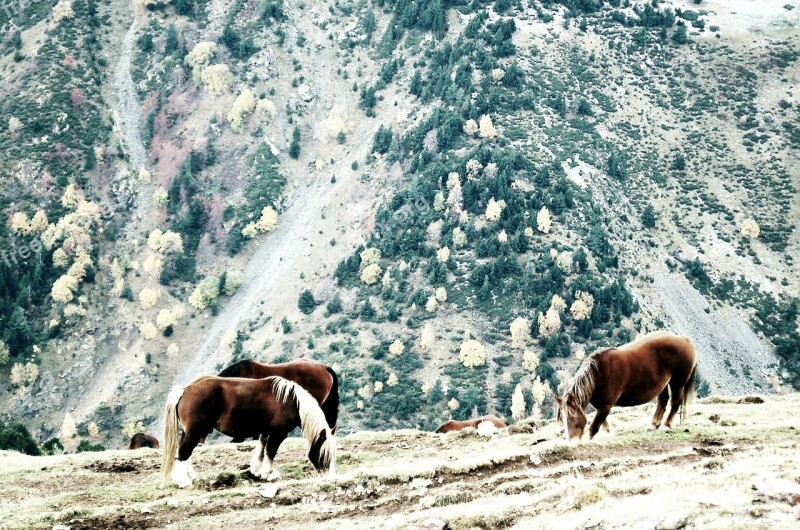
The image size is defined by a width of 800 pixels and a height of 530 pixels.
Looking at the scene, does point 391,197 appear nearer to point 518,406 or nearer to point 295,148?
point 295,148

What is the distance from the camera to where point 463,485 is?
17.4 m

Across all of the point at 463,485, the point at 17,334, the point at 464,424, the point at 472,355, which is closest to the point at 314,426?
the point at 463,485

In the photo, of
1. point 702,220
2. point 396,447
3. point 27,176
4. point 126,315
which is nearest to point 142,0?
point 27,176

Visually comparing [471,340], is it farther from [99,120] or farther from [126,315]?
[99,120]

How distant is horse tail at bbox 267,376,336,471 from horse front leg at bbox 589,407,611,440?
755 cm

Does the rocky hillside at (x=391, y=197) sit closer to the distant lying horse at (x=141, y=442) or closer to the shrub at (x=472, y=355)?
the shrub at (x=472, y=355)

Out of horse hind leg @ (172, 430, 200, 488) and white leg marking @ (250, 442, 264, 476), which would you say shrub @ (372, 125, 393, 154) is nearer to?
white leg marking @ (250, 442, 264, 476)

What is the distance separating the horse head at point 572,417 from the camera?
2041cm

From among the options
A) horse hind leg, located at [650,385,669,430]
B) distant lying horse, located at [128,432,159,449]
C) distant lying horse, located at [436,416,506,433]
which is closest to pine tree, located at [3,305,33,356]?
distant lying horse, located at [128,432,159,449]

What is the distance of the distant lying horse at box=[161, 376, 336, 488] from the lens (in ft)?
61.8

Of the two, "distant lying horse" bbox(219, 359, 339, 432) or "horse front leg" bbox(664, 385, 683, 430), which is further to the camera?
"distant lying horse" bbox(219, 359, 339, 432)

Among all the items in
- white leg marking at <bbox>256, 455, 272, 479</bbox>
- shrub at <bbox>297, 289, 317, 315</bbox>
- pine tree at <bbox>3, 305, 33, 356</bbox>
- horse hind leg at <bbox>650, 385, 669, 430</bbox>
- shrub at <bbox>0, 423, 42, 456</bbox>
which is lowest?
pine tree at <bbox>3, 305, 33, 356</bbox>

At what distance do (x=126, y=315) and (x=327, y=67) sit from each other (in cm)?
7452

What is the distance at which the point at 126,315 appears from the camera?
127625 mm
